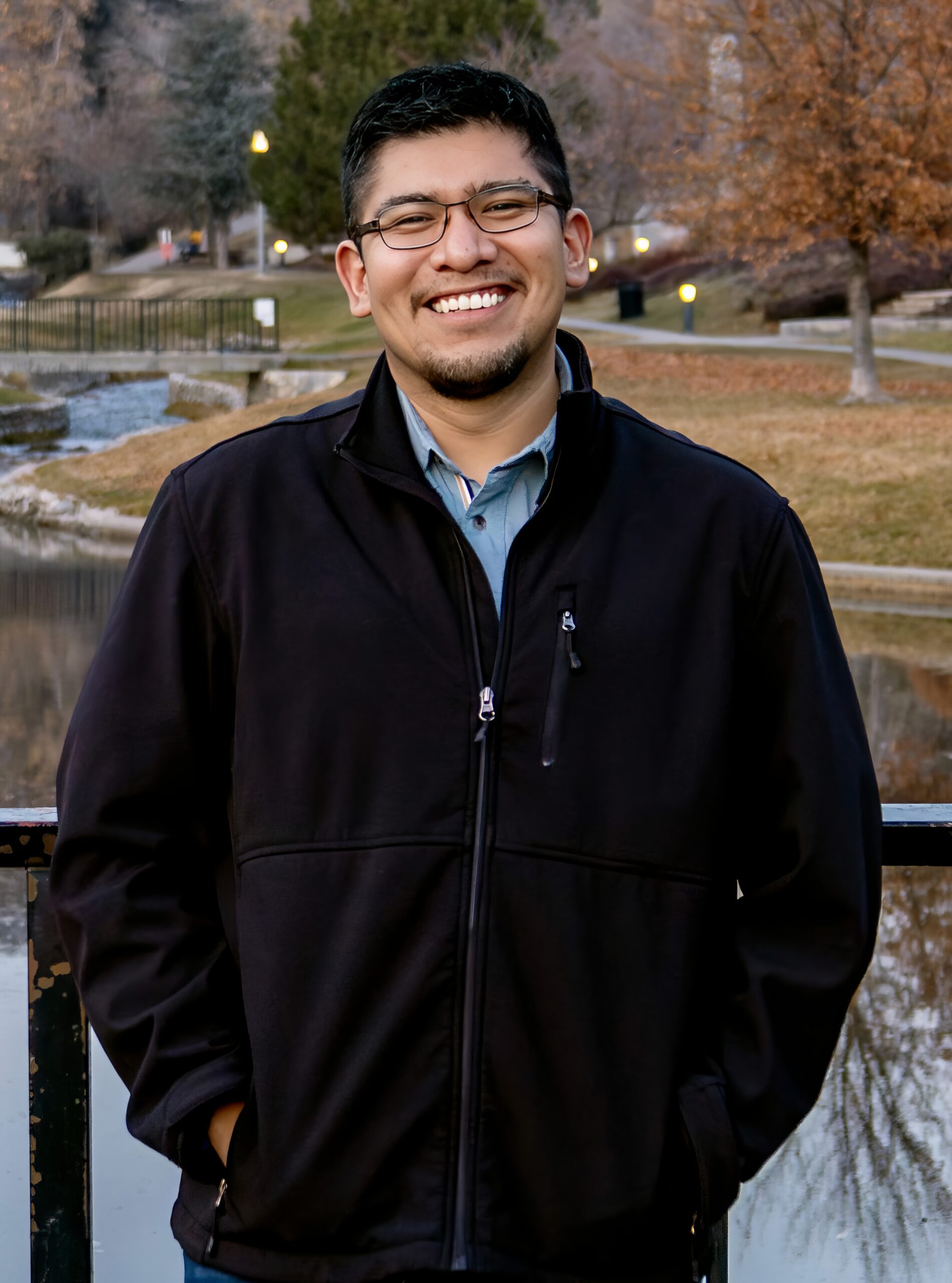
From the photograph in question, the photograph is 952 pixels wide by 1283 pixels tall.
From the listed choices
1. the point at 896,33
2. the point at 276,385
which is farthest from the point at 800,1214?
the point at 276,385

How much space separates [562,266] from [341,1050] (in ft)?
3.47

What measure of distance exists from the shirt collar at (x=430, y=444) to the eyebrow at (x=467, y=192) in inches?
9.3

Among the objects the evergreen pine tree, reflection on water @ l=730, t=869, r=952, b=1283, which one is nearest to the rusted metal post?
reflection on water @ l=730, t=869, r=952, b=1283

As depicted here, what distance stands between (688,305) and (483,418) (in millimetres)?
34084

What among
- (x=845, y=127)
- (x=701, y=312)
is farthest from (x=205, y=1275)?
(x=701, y=312)

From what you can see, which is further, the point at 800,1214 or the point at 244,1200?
the point at 800,1214

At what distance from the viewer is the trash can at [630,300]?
36.8 metres

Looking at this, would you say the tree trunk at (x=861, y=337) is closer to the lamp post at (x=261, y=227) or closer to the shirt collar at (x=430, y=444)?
the lamp post at (x=261, y=227)

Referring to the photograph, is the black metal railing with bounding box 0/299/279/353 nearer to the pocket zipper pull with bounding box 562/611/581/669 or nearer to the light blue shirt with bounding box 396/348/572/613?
the light blue shirt with bounding box 396/348/572/613

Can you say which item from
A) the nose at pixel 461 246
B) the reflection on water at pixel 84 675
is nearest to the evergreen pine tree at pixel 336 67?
the reflection on water at pixel 84 675

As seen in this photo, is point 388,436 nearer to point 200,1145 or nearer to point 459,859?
point 459,859

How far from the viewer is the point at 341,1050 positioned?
186 centimetres

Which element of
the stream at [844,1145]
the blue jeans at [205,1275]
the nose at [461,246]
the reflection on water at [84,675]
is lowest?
the reflection on water at [84,675]

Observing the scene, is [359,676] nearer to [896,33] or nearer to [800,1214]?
[800,1214]
